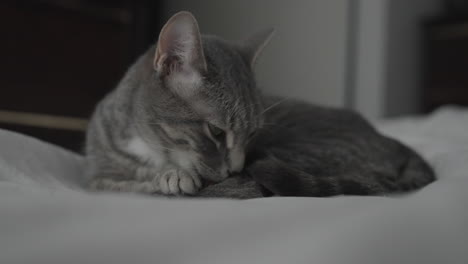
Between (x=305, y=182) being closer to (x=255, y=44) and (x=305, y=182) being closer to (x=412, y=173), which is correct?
(x=412, y=173)

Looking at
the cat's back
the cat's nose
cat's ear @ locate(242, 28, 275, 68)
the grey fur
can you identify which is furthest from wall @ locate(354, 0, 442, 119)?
the cat's nose

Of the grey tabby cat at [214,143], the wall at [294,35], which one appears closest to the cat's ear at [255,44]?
the grey tabby cat at [214,143]

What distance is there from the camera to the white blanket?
1.40ft

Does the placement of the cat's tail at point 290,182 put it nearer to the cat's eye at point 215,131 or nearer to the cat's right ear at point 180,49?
the cat's eye at point 215,131

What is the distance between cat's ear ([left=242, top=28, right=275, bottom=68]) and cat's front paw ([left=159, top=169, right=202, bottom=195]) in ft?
1.42

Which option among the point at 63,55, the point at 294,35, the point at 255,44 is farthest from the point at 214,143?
the point at 63,55

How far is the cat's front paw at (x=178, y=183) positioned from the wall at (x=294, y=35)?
47 cm

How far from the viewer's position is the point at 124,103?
1122mm

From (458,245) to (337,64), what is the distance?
2592mm

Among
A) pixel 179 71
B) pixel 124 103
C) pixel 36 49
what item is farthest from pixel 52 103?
pixel 179 71

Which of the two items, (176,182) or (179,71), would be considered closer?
(176,182)

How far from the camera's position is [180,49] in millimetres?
946

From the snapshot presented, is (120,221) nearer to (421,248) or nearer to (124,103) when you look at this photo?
(421,248)

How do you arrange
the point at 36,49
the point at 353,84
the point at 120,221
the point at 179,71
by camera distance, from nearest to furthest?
the point at 120,221, the point at 179,71, the point at 36,49, the point at 353,84
